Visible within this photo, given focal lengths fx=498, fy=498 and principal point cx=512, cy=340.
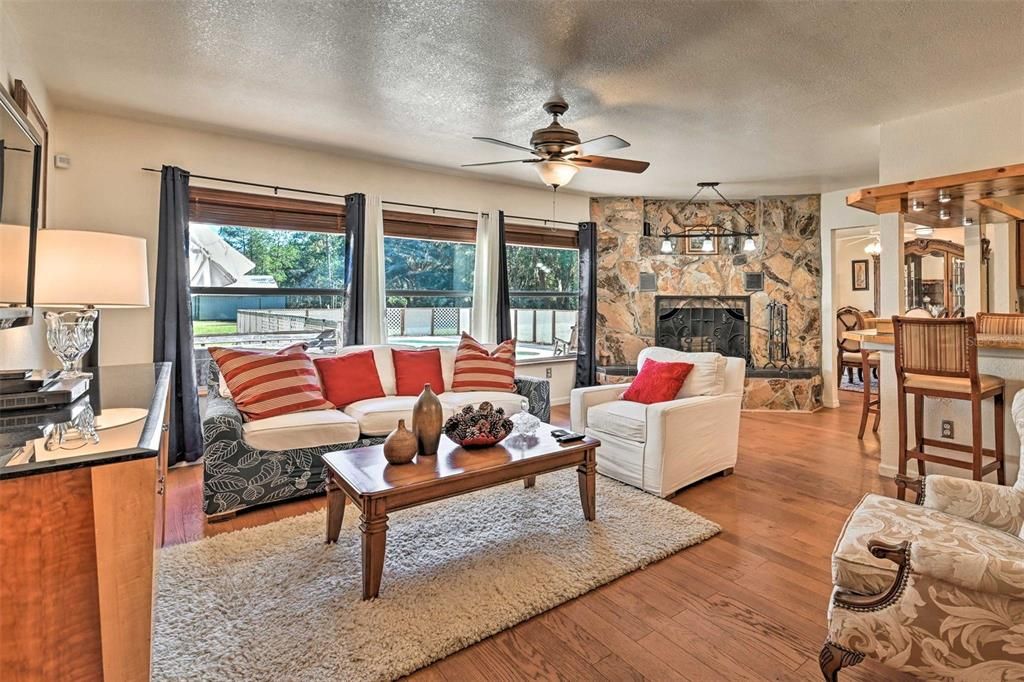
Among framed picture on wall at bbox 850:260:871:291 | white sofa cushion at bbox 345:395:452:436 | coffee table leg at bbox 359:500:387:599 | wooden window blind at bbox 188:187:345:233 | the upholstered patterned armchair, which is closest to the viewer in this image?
the upholstered patterned armchair

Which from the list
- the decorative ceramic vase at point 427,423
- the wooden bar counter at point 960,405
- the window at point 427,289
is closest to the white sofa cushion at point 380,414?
the decorative ceramic vase at point 427,423

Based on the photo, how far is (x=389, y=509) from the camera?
2.03 metres

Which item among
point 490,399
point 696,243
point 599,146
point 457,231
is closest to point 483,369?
point 490,399

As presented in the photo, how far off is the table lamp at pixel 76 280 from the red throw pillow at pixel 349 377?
1.45m

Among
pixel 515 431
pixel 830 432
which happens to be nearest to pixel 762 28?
pixel 515 431

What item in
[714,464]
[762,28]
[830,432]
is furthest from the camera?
[830,432]

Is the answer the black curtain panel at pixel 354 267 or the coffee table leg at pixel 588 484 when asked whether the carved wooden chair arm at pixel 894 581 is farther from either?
the black curtain panel at pixel 354 267

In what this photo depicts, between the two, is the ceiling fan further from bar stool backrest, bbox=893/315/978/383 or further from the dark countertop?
the dark countertop

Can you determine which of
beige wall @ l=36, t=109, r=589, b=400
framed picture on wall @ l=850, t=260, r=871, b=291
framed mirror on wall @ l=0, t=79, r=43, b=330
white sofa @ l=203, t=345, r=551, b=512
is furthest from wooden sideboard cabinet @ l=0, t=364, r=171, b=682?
framed picture on wall @ l=850, t=260, r=871, b=291

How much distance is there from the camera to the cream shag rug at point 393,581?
1702 mm

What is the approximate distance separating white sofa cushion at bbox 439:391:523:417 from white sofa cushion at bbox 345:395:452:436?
0.21 metres

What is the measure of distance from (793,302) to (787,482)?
11.1 feet

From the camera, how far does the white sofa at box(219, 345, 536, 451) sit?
2.93 metres

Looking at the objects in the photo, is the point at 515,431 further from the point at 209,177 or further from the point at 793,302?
the point at 793,302
